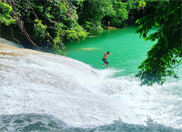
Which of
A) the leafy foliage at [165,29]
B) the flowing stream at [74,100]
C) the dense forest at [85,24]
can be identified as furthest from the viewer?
the flowing stream at [74,100]

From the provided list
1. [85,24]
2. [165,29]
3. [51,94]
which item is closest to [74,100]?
[51,94]

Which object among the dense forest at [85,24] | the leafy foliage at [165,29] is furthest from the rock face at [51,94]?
the leafy foliage at [165,29]

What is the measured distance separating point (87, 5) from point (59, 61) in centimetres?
1244

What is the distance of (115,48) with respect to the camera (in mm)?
15211

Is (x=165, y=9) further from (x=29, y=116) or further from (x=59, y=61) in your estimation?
(x=59, y=61)

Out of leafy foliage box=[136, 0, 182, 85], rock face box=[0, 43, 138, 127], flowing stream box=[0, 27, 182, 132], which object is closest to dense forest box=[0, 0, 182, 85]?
leafy foliage box=[136, 0, 182, 85]

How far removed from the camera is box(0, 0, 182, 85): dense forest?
10.4ft

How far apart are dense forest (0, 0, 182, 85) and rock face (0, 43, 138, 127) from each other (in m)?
1.31

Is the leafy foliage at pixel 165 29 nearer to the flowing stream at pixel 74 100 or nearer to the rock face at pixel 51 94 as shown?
the flowing stream at pixel 74 100

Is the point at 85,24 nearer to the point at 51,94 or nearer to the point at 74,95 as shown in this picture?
the point at 74,95

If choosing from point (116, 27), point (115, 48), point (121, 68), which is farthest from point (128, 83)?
point (116, 27)

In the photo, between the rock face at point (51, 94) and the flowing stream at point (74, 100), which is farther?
the rock face at point (51, 94)

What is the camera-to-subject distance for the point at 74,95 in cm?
538

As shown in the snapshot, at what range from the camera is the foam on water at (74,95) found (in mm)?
4363
